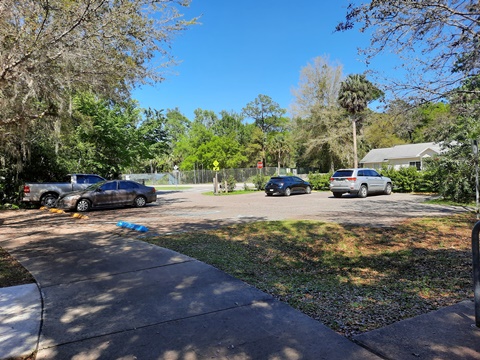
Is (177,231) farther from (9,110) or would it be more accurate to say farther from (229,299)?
(9,110)

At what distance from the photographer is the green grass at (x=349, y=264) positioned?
4.21m

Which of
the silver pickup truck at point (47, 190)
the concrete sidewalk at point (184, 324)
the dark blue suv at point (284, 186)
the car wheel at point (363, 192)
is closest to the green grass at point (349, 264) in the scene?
the concrete sidewalk at point (184, 324)

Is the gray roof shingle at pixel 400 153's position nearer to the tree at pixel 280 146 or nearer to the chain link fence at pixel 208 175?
the chain link fence at pixel 208 175

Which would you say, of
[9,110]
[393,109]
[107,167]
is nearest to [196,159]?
[107,167]

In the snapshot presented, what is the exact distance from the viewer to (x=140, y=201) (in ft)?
59.3

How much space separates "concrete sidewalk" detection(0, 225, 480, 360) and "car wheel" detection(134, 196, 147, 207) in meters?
12.1

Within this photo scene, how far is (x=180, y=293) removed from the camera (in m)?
4.77

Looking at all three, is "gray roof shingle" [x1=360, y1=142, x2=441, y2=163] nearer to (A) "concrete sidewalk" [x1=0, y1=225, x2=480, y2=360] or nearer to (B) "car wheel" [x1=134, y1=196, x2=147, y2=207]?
(B) "car wheel" [x1=134, y1=196, x2=147, y2=207]

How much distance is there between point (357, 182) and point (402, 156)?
3044 centimetres

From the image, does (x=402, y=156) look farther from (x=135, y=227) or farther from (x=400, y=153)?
(x=135, y=227)

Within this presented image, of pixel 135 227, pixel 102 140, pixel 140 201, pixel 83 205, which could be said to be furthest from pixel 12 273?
pixel 102 140

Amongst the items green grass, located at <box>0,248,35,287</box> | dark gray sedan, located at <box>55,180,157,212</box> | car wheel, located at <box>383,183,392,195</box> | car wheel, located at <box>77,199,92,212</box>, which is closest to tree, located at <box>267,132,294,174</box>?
car wheel, located at <box>383,183,392,195</box>

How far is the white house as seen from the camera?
45.9 metres

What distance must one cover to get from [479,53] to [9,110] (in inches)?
546
